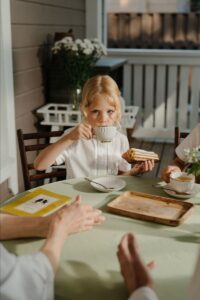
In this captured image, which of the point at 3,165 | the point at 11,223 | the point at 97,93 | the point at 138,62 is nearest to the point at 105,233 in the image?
the point at 11,223

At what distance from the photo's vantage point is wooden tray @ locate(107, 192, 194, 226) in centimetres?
139

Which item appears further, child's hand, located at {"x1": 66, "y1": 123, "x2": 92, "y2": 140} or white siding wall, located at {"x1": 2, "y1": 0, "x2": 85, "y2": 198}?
white siding wall, located at {"x1": 2, "y1": 0, "x2": 85, "y2": 198}

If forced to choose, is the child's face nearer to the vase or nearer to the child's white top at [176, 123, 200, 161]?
the child's white top at [176, 123, 200, 161]

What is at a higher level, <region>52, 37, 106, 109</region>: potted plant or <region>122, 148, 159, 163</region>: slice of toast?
<region>52, 37, 106, 109</region>: potted plant

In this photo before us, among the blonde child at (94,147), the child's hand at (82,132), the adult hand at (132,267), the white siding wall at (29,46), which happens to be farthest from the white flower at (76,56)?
the adult hand at (132,267)

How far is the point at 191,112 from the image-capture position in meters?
4.92

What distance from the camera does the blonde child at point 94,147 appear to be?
1.90m

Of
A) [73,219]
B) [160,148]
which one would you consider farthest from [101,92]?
[160,148]

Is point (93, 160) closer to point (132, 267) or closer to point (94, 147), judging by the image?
point (94, 147)

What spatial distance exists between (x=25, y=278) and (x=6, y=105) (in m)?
1.87

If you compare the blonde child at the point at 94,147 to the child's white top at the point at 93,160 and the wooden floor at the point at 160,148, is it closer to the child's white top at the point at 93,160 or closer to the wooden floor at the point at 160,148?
the child's white top at the point at 93,160

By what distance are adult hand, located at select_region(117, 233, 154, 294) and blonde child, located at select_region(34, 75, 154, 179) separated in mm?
820

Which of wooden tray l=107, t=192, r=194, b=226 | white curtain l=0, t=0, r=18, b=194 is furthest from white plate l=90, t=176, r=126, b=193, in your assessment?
white curtain l=0, t=0, r=18, b=194

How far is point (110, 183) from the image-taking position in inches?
67.2
